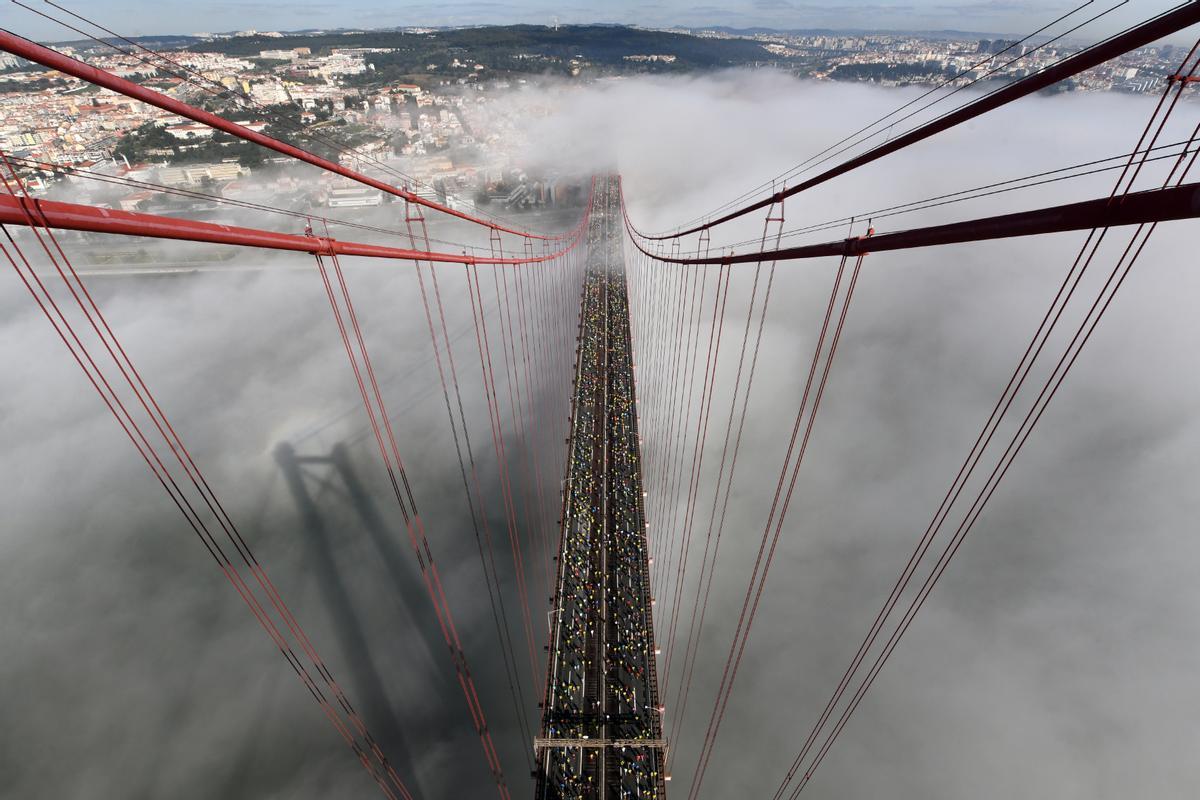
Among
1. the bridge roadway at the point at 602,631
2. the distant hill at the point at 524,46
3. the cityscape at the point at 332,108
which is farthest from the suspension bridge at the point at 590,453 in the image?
the distant hill at the point at 524,46

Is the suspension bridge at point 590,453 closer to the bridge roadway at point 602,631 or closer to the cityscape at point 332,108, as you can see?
the bridge roadway at point 602,631

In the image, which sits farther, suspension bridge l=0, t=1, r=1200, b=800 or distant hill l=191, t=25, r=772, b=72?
distant hill l=191, t=25, r=772, b=72

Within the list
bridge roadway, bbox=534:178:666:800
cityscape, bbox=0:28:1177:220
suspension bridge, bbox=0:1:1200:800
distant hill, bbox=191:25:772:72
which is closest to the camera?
suspension bridge, bbox=0:1:1200:800

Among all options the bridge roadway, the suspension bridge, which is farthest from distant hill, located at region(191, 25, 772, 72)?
the bridge roadway

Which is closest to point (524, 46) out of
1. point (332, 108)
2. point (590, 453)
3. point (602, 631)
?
point (332, 108)

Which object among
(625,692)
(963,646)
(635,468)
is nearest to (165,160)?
(635,468)

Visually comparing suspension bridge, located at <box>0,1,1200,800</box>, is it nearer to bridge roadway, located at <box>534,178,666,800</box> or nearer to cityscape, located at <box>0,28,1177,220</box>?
bridge roadway, located at <box>534,178,666,800</box>

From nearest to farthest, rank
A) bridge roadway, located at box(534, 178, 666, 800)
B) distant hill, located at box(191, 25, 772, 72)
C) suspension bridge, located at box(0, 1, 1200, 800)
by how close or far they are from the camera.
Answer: suspension bridge, located at box(0, 1, 1200, 800) → bridge roadway, located at box(534, 178, 666, 800) → distant hill, located at box(191, 25, 772, 72)
